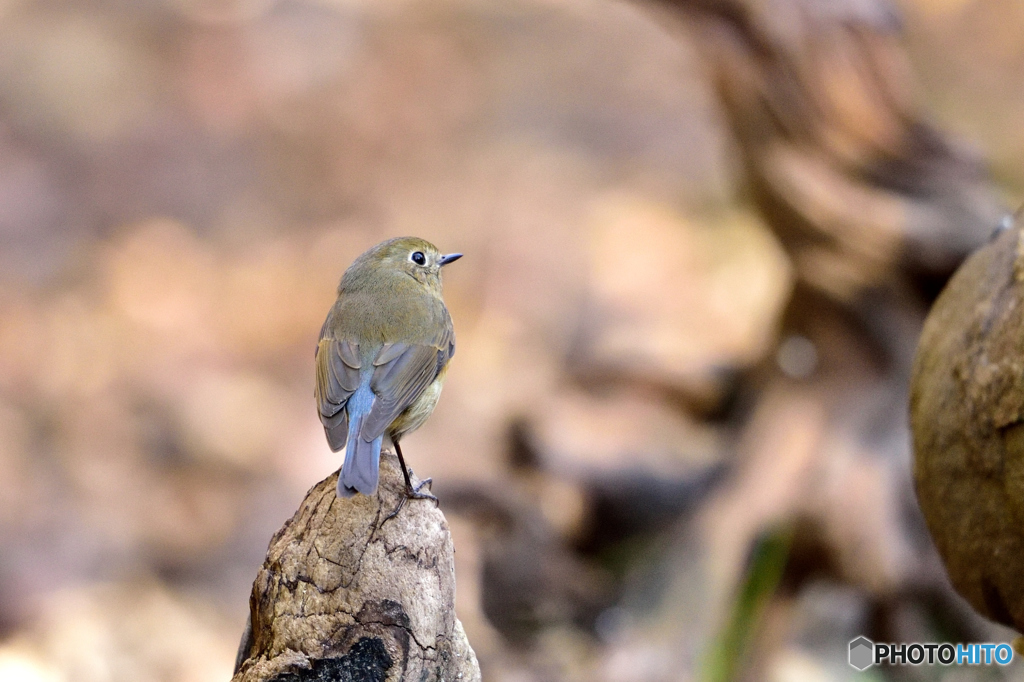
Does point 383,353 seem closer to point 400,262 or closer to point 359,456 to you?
point 400,262

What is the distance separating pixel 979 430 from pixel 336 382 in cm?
196

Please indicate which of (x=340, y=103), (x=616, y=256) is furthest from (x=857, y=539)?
(x=340, y=103)

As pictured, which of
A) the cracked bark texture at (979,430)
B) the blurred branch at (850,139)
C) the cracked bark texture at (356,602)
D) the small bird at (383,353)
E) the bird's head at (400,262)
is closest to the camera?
the cracked bark texture at (356,602)

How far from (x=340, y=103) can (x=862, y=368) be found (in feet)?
22.7

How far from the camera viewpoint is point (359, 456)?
8.90 feet

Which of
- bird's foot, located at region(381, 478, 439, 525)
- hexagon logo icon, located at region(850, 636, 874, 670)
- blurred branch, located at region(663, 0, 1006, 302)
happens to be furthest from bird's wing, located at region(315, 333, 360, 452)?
hexagon logo icon, located at region(850, 636, 874, 670)

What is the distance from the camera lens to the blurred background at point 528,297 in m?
5.62

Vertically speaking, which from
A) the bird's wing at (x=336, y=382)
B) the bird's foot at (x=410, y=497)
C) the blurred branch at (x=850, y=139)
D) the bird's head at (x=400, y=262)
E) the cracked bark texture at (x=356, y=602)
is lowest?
the cracked bark texture at (x=356, y=602)

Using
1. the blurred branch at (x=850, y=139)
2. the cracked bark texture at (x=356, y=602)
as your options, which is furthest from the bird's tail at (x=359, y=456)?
the blurred branch at (x=850, y=139)

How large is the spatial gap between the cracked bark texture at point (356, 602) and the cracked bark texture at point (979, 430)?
1.60m

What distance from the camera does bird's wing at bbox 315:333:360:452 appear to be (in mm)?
3046

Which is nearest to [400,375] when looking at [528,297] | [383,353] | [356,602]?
[383,353]

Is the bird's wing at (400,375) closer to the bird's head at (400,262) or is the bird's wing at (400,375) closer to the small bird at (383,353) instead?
the small bird at (383,353)

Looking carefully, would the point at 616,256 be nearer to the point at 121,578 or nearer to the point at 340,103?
the point at 340,103
